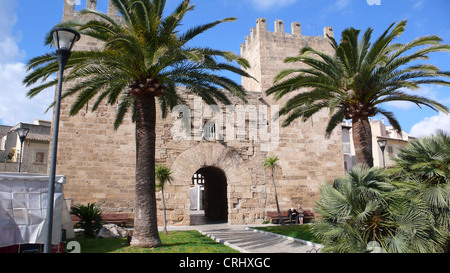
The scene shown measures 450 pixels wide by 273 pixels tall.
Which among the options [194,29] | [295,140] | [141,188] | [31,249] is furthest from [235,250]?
[295,140]

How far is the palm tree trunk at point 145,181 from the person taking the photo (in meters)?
7.73

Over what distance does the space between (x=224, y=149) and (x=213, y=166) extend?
842 mm

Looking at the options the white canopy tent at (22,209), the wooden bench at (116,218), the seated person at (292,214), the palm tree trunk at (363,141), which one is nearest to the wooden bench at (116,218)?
the wooden bench at (116,218)

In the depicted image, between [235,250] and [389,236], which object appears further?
[235,250]

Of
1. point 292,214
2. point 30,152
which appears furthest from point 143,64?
point 30,152

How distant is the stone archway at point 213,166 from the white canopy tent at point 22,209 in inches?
261

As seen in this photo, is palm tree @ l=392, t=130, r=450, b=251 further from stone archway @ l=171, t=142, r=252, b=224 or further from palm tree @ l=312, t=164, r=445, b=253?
stone archway @ l=171, t=142, r=252, b=224

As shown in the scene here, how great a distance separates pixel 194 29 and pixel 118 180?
694 centimetres

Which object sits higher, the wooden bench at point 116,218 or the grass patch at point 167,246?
the wooden bench at point 116,218

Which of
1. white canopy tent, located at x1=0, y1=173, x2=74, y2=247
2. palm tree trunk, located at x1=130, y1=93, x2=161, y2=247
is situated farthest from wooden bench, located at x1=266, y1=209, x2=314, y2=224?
white canopy tent, located at x1=0, y1=173, x2=74, y2=247

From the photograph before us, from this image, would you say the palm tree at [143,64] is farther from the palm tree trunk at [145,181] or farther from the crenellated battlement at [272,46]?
the crenellated battlement at [272,46]

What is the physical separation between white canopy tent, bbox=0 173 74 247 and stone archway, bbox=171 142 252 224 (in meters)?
6.62

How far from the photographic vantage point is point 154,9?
805cm
